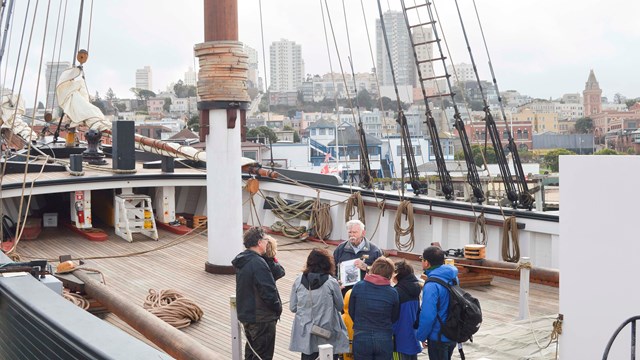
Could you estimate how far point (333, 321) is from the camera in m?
4.74

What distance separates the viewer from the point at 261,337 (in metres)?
5.01

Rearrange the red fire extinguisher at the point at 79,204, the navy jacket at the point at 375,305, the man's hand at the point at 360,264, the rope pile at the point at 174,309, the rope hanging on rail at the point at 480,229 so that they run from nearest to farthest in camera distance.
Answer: the navy jacket at the point at 375,305 < the man's hand at the point at 360,264 < the rope pile at the point at 174,309 < the rope hanging on rail at the point at 480,229 < the red fire extinguisher at the point at 79,204

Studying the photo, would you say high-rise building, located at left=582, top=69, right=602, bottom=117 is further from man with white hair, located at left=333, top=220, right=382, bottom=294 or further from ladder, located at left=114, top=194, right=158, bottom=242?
man with white hair, located at left=333, top=220, right=382, bottom=294

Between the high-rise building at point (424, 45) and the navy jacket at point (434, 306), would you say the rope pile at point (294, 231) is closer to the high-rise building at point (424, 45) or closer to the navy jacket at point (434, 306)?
the high-rise building at point (424, 45)

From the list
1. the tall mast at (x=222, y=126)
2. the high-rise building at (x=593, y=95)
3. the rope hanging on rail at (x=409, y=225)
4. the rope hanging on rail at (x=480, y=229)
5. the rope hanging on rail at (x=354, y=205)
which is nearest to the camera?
the tall mast at (x=222, y=126)

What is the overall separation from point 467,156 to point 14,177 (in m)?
6.35

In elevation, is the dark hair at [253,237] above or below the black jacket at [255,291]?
above

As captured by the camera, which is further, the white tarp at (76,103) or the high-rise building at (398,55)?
the high-rise building at (398,55)

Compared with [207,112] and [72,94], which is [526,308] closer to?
[207,112]

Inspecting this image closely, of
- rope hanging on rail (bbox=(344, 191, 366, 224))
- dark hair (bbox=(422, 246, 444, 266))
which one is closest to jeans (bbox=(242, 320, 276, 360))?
dark hair (bbox=(422, 246, 444, 266))

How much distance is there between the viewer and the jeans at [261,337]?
5.00 m

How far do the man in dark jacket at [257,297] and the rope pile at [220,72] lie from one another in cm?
372

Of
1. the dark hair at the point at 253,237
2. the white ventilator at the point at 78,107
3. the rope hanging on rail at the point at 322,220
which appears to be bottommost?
the rope hanging on rail at the point at 322,220

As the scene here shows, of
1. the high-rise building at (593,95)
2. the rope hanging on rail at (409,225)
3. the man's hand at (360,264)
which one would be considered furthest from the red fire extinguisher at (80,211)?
the high-rise building at (593,95)
